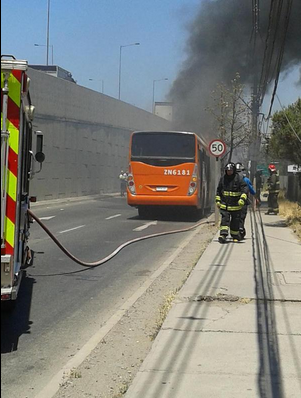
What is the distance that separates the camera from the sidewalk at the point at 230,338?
14.1ft

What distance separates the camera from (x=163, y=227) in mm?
17391

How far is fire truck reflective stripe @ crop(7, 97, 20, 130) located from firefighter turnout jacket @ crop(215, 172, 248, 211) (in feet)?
24.9

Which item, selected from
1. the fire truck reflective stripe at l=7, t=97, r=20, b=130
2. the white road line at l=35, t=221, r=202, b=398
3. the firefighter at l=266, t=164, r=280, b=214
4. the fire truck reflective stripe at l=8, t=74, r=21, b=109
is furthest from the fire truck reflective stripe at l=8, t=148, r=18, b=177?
the firefighter at l=266, t=164, r=280, b=214

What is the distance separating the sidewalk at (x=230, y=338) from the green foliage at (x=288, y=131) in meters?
9.28

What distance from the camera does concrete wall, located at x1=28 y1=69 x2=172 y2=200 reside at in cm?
3184

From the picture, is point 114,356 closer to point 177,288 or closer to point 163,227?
point 177,288

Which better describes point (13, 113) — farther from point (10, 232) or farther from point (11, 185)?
point (10, 232)

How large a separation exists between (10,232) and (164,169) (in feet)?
45.2

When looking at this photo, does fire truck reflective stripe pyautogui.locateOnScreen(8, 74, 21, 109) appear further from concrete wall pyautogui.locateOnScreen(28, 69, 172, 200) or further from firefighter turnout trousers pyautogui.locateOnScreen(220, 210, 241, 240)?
concrete wall pyautogui.locateOnScreen(28, 69, 172, 200)

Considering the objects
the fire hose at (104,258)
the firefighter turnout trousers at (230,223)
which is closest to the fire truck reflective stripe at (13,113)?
the fire hose at (104,258)

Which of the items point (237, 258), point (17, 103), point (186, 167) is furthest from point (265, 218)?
point (17, 103)

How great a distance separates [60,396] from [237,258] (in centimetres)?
692

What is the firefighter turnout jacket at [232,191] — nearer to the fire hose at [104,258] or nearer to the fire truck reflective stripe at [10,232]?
the fire hose at [104,258]

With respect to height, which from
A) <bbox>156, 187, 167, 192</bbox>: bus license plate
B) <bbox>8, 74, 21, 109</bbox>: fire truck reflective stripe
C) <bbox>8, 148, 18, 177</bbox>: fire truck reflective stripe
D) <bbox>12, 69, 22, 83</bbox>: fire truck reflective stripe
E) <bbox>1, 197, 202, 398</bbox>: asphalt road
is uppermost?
<bbox>12, 69, 22, 83</bbox>: fire truck reflective stripe
